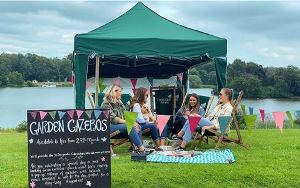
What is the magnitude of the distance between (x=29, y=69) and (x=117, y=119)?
32176mm

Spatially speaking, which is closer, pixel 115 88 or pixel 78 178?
pixel 78 178

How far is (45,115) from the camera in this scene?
4426 millimetres

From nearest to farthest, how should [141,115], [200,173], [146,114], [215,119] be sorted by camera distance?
[200,173] → [141,115] → [215,119] → [146,114]

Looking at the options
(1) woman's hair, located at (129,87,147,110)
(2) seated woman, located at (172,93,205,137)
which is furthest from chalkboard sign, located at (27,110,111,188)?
(2) seated woman, located at (172,93,205,137)

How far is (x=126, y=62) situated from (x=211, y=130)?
474 cm

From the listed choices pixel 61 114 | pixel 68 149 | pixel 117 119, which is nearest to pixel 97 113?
pixel 61 114

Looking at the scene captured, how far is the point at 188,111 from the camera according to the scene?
8109 millimetres

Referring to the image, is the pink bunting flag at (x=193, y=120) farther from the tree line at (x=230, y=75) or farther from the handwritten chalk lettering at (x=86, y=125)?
the tree line at (x=230, y=75)

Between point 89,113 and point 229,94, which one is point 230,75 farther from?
point 89,113

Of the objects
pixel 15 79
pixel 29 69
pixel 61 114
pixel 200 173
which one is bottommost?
pixel 200 173

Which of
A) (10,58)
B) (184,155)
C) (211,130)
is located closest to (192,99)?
(211,130)

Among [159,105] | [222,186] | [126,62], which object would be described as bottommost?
[222,186]

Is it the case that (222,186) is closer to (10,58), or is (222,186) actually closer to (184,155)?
(184,155)

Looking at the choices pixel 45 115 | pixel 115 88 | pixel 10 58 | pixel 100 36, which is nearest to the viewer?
pixel 45 115
